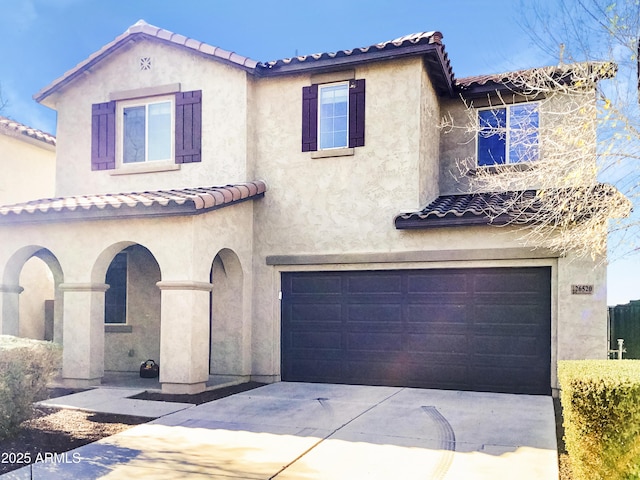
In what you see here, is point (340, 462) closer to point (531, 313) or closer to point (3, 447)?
point (3, 447)

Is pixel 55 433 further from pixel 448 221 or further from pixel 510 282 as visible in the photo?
pixel 510 282

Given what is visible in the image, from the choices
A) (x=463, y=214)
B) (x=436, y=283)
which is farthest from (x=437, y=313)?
(x=463, y=214)

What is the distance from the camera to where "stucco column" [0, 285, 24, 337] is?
12898mm

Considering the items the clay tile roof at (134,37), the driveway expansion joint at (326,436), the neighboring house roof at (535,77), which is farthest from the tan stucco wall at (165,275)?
the neighboring house roof at (535,77)

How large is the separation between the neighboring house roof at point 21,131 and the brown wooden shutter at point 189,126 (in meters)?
6.08

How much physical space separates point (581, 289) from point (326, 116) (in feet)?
20.5

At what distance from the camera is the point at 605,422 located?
5176 mm

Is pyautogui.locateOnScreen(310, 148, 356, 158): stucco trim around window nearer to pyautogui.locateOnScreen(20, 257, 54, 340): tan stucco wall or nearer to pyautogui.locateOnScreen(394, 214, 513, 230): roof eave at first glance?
pyautogui.locateOnScreen(394, 214, 513, 230): roof eave

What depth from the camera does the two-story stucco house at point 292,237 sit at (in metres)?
11.5

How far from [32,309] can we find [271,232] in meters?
8.16

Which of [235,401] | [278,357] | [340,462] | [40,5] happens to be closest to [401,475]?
[340,462]

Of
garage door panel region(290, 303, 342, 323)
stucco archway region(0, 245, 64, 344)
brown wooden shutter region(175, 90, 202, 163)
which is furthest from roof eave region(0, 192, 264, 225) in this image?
garage door panel region(290, 303, 342, 323)

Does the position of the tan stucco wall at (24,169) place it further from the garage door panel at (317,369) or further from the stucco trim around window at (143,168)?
the garage door panel at (317,369)

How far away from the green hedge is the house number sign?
5826mm
